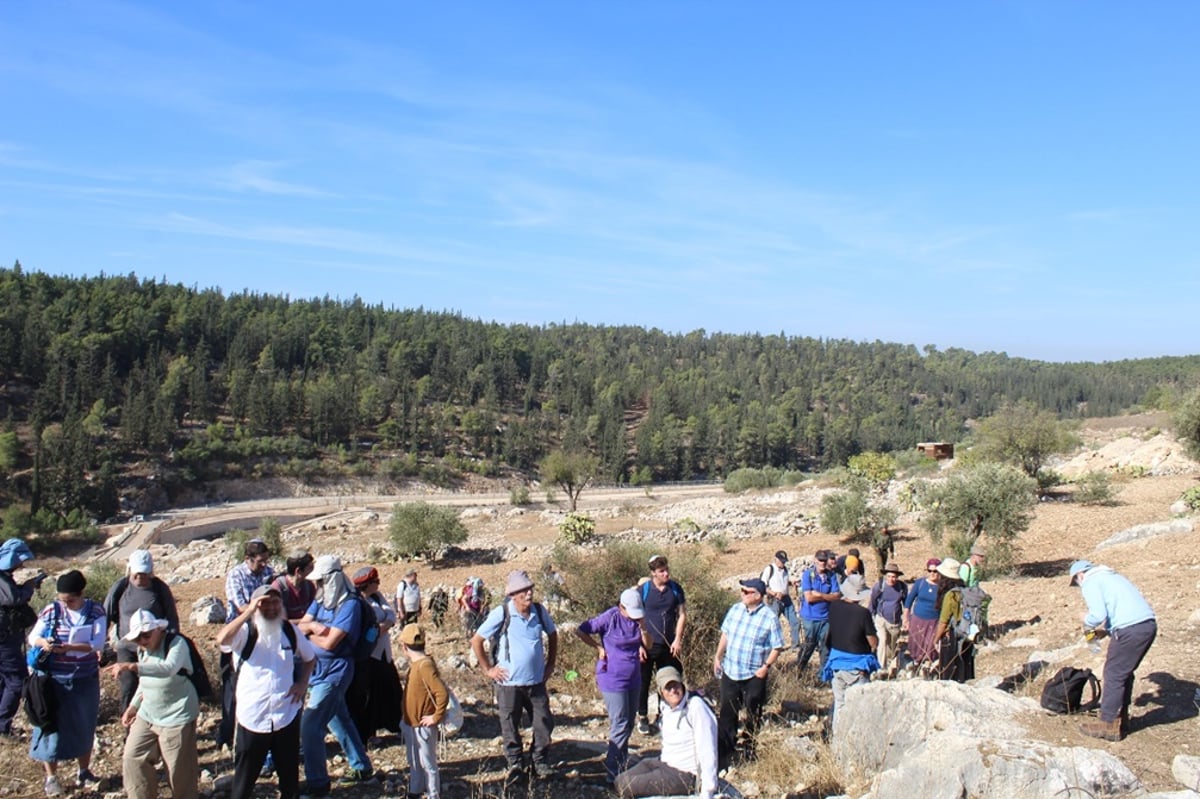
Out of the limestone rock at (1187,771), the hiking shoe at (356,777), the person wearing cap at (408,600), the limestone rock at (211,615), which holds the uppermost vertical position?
the limestone rock at (1187,771)

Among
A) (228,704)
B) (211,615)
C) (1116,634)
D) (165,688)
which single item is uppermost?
(1116,634)

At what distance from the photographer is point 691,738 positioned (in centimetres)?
490

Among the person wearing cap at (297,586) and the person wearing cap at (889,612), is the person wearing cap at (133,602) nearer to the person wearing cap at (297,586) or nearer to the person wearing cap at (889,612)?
the person wearing cap at (297,586)

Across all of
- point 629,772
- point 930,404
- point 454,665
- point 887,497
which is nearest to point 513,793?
point 629,772

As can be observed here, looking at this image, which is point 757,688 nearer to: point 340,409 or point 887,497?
point 887,497

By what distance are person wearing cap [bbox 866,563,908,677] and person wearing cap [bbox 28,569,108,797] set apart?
7.57m

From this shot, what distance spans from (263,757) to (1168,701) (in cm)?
736

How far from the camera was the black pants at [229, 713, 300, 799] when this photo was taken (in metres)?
4.75

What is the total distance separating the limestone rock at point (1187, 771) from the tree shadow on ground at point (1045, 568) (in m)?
10.7

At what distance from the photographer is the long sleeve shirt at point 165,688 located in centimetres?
462

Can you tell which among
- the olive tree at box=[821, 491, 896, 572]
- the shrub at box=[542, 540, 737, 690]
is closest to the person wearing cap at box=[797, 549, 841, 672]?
the shrub at box=[542, 540, 737, 690]

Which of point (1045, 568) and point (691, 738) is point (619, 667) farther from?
point (1045, 568)

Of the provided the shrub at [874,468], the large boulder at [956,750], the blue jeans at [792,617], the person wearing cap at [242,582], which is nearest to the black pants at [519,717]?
the person wearing cap at [242,582]

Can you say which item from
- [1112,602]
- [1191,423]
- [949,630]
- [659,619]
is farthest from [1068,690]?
[1191,423]
